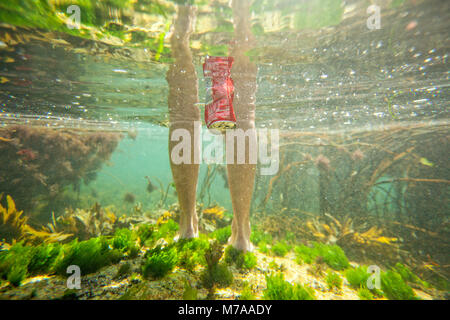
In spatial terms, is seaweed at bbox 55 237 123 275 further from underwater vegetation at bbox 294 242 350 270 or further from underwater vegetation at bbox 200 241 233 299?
underwater vegetation at bbox 294 242 350 270

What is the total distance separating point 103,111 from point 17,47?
602 cm

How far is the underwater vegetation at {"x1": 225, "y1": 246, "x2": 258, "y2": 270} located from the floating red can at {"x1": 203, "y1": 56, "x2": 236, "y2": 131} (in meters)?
2.29

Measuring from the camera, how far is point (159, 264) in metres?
2.40

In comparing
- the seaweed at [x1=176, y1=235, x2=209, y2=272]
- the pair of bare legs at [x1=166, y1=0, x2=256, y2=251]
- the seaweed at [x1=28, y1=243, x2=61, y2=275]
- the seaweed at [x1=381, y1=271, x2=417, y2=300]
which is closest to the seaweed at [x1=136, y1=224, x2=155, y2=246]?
the pair of bare legs at [x1=166, y1=0, x2=256, y2=251]

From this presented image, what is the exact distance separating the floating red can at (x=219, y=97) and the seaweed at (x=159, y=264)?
209cm

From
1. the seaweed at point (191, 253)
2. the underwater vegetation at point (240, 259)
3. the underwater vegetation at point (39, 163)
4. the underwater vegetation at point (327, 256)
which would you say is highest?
the underwater vegetation at point (39, 163)

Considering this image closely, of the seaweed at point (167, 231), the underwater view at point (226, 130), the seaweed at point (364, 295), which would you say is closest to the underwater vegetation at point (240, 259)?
the underwater view at point (226, 130)

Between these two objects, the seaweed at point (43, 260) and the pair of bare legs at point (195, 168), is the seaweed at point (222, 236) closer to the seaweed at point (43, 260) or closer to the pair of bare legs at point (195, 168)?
the pair of bare legs at point (195, 168)

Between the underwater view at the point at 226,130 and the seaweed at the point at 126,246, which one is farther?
the seaweed at the point at 126,246

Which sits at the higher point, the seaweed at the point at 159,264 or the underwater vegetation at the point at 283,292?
the seaweed at the point at 159,264

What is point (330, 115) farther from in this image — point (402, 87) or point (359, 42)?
point (359, 42)

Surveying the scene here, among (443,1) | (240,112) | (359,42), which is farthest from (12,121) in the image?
(443,1)

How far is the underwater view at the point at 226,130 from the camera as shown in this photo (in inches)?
100

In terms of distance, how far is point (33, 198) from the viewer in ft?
27.8
